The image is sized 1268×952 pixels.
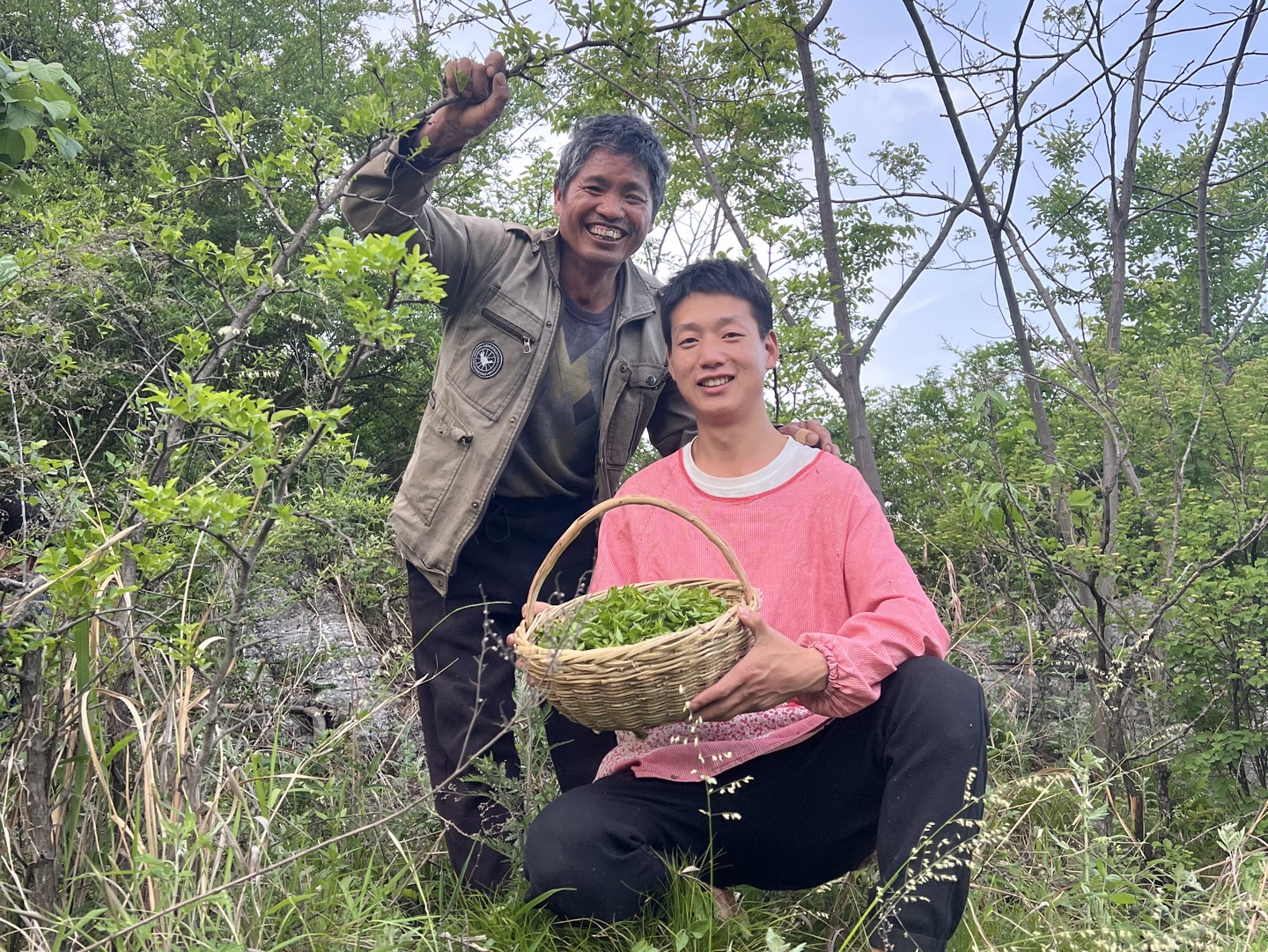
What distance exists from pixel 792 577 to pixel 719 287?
79 centimetres

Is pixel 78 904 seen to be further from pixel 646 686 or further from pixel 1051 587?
pixel 1051 587

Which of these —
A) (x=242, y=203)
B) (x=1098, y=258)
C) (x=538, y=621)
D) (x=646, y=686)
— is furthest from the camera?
(x=242, y=203)

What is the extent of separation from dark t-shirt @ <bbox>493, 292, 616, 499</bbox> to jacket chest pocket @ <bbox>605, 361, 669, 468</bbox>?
62 millimetres

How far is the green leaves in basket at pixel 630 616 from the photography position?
2.21 metres

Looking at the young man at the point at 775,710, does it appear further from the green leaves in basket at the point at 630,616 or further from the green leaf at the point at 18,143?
the green leaf at the point at 18,143

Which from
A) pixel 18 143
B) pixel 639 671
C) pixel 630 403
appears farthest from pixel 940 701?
pixel 18 143

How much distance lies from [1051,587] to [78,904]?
16.3 feet

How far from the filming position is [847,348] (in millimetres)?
4793

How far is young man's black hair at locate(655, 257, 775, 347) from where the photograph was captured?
2.75 meters

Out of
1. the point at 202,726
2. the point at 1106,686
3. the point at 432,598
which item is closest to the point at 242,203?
the point at 432,598

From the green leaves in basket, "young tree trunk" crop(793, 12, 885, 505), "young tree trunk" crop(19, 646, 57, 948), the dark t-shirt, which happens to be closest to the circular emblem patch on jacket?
the dark t-shirt

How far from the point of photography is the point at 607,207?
3062mm

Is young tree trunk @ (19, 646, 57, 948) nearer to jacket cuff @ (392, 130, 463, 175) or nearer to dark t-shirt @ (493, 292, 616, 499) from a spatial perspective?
dark t-shirt @ (493, 292, 616, 499)

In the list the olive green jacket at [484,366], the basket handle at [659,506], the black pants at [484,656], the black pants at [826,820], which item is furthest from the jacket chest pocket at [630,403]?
the black pants at [826,820]
